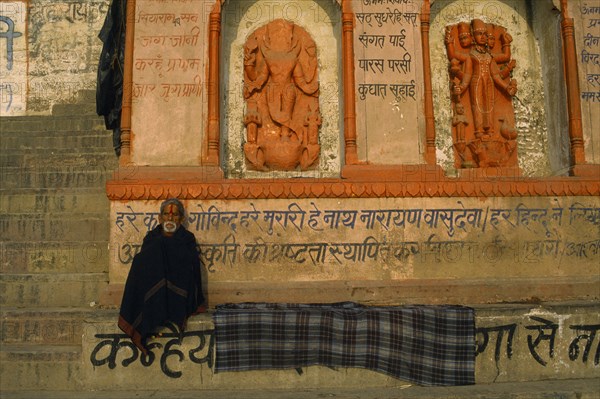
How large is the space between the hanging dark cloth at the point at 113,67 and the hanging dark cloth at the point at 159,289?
2402 mm

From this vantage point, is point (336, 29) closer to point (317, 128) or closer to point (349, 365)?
point (317, 128)

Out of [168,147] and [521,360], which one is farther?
[168,147]

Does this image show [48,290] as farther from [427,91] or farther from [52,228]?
[427,91]

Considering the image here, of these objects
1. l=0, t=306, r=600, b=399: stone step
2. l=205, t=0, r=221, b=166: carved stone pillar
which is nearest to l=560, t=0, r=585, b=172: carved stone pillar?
l=0, t=306, r=600, b=399: stone step

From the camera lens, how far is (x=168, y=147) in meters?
7.02

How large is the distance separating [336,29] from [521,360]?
500cm

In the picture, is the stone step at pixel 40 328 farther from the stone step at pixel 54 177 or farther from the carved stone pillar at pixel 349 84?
the carved stone pillar at pixel 349 84

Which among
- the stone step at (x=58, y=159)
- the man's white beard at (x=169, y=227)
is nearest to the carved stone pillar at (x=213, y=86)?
the man's white beard at (x=169, y=227)

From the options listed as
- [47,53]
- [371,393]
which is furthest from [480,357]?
[47,53]

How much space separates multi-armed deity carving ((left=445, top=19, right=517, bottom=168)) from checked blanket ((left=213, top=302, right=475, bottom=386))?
2799 mm

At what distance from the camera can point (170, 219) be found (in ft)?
20.7

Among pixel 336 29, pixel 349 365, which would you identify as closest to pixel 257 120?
pixel 336 29

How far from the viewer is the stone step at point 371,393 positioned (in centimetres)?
547

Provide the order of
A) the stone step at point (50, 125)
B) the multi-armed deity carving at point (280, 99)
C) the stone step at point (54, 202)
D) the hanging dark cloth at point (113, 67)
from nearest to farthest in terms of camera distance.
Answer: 1. the multi-armed deity carving at point (280, 99)
2. the hanging dark cloth at point (113, 67)
3. the stone step at point (54, 202)
4. the stone step at point (50, 125)
